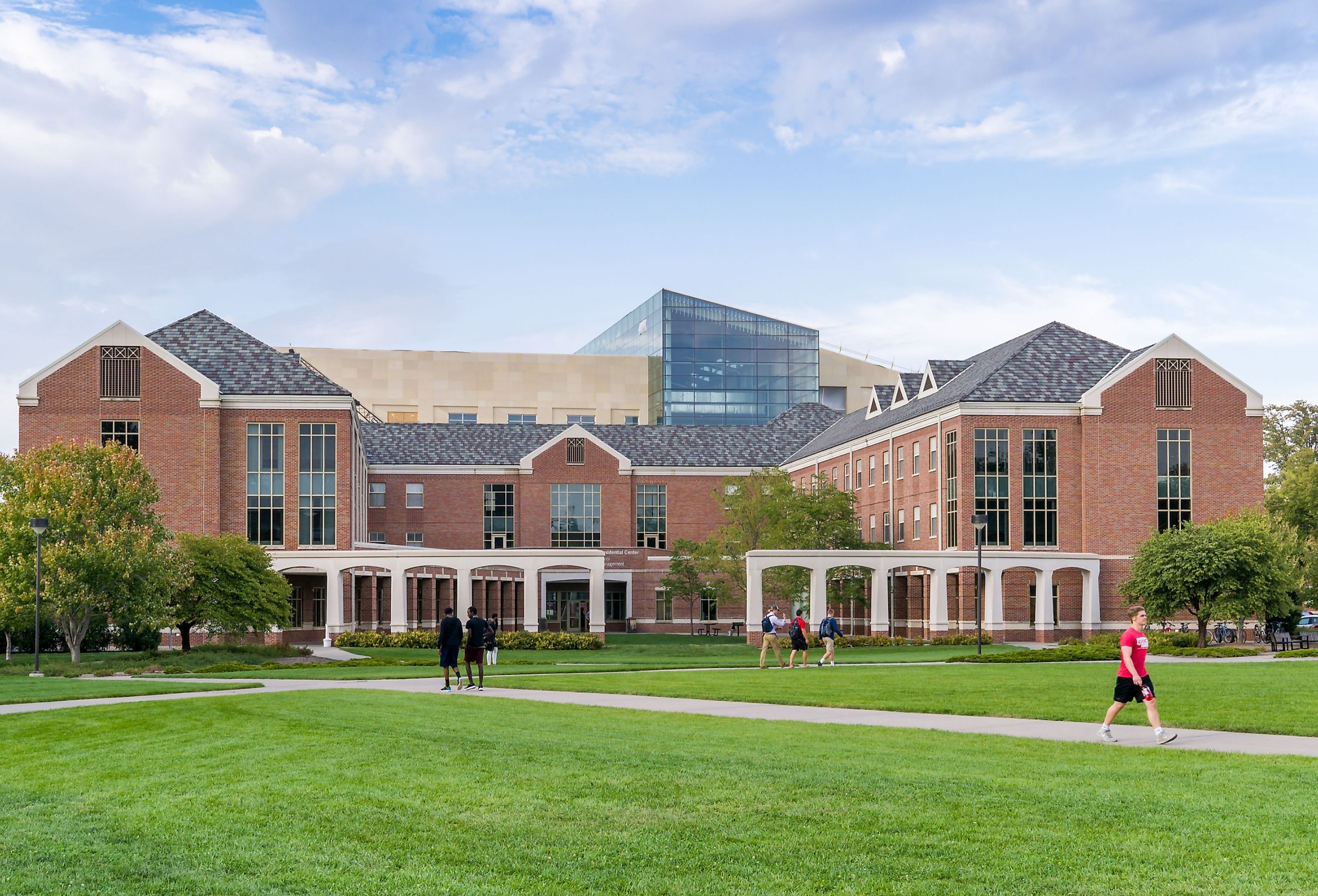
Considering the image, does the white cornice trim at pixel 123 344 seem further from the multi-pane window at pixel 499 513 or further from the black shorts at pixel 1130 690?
the black shorts at pixel 1130 690

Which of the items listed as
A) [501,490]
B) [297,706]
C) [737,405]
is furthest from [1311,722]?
[737,405]

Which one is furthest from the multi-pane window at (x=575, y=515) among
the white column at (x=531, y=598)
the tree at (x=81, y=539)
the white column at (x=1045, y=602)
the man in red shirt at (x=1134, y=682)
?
the man in red shirt at (x=1134, y=682)

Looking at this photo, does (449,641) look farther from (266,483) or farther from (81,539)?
(266,483)

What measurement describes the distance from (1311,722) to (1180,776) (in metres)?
6.56

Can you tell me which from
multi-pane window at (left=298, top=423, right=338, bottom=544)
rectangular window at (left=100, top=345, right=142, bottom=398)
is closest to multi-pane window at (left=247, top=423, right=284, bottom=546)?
multi-pane window at (left=298, top=423, right=338, bottom=544)

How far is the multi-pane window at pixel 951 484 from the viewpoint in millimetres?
62375

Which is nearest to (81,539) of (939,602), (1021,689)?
(1021,689)

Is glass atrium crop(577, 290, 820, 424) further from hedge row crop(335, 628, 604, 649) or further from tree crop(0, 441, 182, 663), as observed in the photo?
tree crop(0, 441, 182, 663)

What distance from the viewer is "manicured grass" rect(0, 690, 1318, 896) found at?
883 cm

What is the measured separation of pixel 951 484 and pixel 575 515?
3041 cm

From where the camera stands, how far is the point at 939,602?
195ft

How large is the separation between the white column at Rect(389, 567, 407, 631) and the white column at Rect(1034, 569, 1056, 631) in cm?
2864

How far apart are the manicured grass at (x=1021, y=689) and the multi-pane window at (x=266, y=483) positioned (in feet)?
121

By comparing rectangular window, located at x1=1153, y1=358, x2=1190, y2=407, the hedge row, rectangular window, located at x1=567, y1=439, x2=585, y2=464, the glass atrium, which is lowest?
the hedge row
